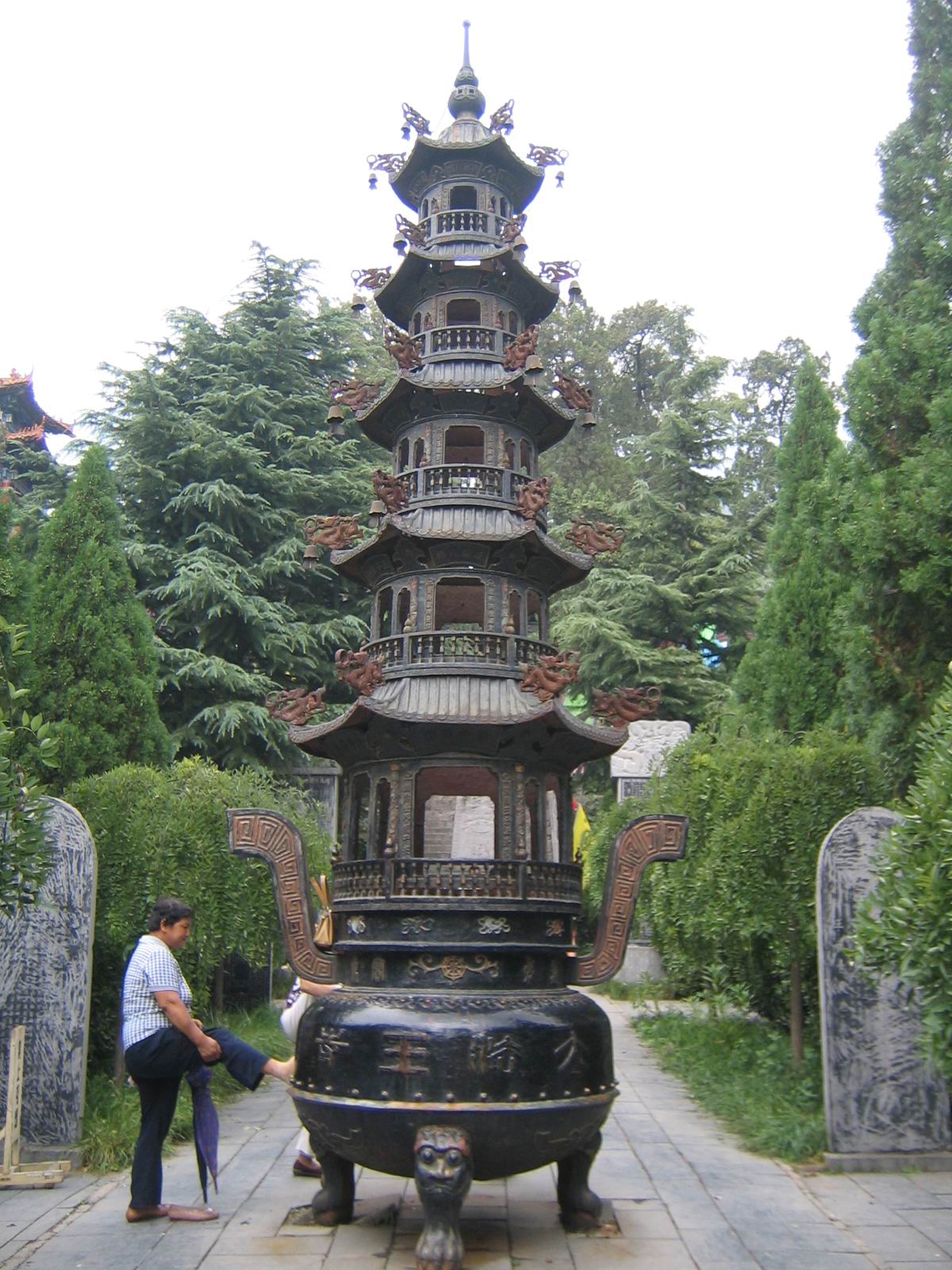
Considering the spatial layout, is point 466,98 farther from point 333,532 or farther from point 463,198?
point 333,532

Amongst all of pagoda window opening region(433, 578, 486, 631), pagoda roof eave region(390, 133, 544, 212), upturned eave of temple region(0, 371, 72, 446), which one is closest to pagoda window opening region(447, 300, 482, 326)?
pagoda roof eave region(390, 133, 544, 212)

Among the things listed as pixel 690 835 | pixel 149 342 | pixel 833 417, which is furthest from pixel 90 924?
pixel 149 342

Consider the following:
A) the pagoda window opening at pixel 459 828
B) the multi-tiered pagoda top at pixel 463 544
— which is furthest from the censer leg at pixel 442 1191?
the pagoda window opening at pixel 459 828

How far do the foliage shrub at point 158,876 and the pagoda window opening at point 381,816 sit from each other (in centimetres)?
231

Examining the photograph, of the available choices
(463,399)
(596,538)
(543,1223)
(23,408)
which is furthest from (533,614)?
(23,408)

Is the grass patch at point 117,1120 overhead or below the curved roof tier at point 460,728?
below

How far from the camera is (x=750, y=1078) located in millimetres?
11133

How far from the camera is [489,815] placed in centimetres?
1930

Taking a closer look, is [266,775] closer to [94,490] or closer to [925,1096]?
[94,490]

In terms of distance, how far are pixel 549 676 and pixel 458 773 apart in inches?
50.6

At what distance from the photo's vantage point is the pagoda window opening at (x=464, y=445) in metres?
10.3

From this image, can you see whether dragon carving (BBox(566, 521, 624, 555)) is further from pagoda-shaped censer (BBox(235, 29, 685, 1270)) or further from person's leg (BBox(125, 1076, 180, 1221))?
person's leg (BBox(125, 1076, 180, 1221))

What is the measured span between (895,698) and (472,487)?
513 cm

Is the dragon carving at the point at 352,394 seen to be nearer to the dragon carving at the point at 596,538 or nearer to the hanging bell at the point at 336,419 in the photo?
the hanging bell at the point at 336,419
